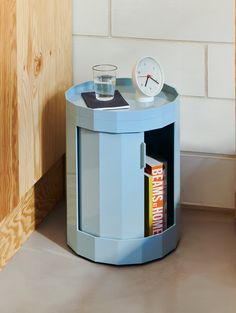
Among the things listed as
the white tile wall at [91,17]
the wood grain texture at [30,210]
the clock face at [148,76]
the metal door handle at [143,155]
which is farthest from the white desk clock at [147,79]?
the wood grain texture at [30,210]

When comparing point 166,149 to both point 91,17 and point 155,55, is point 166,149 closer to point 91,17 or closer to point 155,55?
point 155,55

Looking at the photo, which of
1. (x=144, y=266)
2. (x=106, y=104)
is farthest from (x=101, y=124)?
(x=144, y=266)

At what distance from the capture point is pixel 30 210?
2027 mm

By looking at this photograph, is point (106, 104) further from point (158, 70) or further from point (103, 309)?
point (103, 309)

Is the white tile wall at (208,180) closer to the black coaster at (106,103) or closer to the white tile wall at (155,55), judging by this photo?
the white tile wall at (155,55)

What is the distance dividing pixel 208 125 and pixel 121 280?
0.51m

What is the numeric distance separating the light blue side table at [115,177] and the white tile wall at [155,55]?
0.15m

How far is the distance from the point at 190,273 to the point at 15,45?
64 cm

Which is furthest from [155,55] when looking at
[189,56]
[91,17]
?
[91,17]

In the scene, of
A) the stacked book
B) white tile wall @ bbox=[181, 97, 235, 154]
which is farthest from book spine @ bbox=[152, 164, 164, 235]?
white tile wall @ bbox=[181, 97, 235, 154]

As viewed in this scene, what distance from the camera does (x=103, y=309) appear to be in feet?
5.59

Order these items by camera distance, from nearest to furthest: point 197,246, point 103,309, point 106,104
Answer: point 103,309
point 106,104
point 197,246

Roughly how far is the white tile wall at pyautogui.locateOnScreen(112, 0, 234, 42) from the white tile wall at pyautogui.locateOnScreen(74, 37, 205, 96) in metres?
0.02

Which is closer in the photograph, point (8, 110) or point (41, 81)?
point (8, 110)
